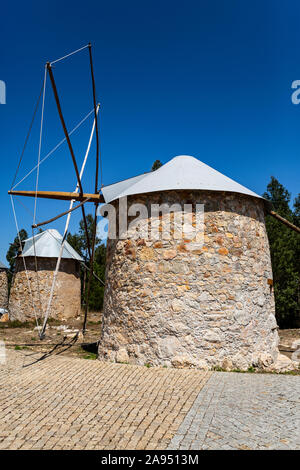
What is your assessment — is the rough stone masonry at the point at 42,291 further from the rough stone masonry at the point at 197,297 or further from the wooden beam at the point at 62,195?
the rough stone masonry at the point at 197,297

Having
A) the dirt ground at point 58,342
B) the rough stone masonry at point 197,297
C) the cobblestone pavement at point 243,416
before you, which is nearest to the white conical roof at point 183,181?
the rough stone masonry at point 197,297

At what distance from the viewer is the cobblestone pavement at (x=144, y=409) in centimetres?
431

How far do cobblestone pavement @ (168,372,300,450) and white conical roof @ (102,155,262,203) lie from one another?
426 cm

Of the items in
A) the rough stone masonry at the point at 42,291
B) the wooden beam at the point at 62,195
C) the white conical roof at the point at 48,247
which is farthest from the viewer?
the white conical roof at the point at 48,247

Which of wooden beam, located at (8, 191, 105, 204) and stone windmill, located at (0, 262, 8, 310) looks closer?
wooden beam, located at (8, 191, 105, 204)

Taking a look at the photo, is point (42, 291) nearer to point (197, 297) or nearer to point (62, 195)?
point (62, 195)

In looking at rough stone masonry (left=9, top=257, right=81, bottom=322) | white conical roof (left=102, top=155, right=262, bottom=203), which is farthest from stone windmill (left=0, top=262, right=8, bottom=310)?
white conical roof (left=102, top=155, right=262, bottom=203)

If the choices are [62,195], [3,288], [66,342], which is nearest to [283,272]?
[66,342]

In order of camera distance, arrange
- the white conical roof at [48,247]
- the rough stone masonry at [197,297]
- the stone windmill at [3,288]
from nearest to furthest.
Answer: the rough stone masonry at [197,297] → the white conical roof at [48,247] → the stone windmill at [3,288]

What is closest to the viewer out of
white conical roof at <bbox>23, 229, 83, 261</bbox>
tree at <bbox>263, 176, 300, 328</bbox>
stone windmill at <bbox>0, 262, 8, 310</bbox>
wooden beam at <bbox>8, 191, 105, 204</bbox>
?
wooden beam at <bbox>8, 191, 105, 204</bbox>

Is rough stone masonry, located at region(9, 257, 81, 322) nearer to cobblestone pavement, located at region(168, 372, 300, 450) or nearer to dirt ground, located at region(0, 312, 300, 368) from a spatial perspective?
dirt ground, located at region(0, 312, 300, 368)

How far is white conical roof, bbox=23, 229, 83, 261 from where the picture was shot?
20.2 m

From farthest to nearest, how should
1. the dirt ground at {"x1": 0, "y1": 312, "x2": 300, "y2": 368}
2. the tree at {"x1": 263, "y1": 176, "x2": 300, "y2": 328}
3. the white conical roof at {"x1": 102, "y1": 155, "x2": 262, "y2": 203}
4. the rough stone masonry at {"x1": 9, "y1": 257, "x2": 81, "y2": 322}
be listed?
1. the rough stone masonry at {"x1": 9, "y1": 257, "x2": 81, "y2": 322}
2. the tree at {"x1": 263, "y1": 176, "x2": 300, "y2": 328}
3. the dirt ground at {"x1": 0, "y1": 312, "x2": 300, "y2": 368}
4. the white conical roof at {"x1": 102, "y1": 155, "x2": 262, "y2": 203}

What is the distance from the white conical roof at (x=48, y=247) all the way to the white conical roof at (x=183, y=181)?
34.8 ft
